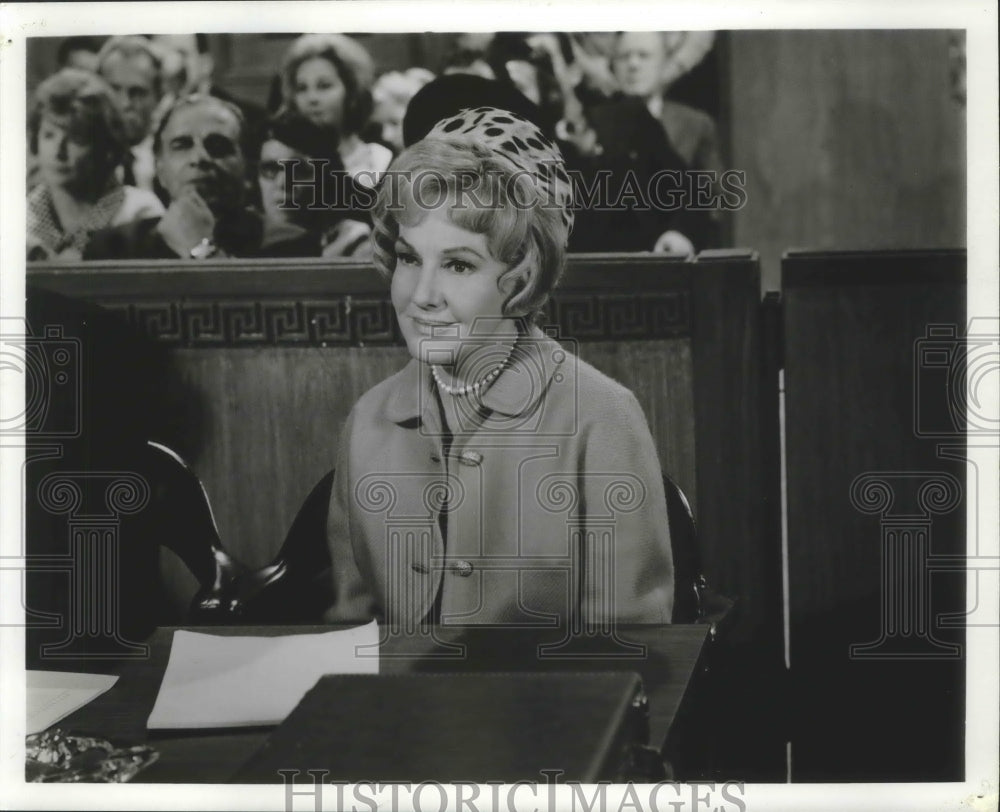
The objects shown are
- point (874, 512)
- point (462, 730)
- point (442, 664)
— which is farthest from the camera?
point (874, 512)

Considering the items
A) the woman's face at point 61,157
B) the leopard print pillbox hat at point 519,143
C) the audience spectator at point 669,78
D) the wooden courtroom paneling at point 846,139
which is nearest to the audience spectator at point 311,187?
the leopard print pillbox hat at point 519,143

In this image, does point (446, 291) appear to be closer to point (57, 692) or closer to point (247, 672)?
point (247, 672)

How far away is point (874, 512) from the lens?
7.13 ft

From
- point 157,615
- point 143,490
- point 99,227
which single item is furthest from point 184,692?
point 99,227

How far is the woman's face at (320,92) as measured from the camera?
7.08 feet

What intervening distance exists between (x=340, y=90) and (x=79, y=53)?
1.61 feet

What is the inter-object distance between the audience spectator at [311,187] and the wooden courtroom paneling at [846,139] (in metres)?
0.69

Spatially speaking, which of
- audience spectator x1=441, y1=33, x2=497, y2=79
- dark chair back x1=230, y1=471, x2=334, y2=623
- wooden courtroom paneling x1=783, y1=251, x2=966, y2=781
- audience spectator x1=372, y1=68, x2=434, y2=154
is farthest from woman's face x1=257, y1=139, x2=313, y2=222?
wooden courtroom paneling x1=783, y1=251, x2=966, y2=781

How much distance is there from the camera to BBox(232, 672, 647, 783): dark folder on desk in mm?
1688

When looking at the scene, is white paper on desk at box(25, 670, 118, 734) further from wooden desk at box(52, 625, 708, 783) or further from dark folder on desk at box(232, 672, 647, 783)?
dark folder on desk at box(232, 672, 647, 783)

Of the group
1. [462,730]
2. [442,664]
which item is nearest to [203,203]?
[442,664]

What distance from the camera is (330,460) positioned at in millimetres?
2191

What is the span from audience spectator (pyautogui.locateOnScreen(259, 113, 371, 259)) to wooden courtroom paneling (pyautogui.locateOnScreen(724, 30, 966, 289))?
693 millimetres

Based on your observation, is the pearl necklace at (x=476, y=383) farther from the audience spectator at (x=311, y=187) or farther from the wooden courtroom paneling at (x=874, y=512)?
the wooden courtroom paneling at (x=874, y=512)
